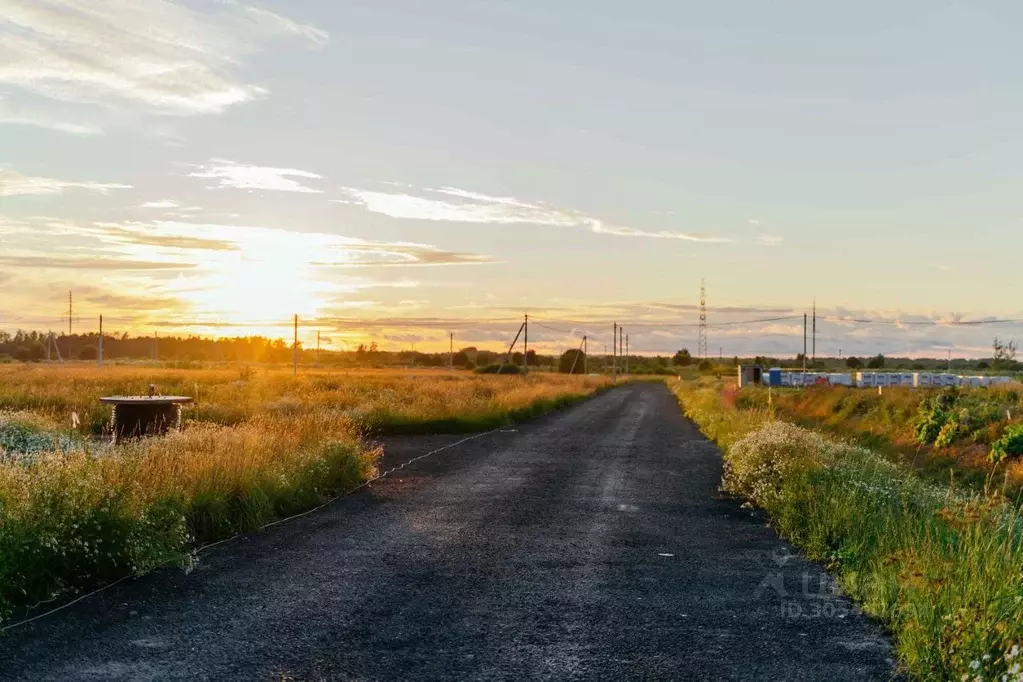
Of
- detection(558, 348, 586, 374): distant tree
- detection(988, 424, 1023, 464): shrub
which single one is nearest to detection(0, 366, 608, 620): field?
detection(988, 424, 1023, 464): shrub

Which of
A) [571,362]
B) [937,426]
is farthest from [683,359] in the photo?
[937,426]

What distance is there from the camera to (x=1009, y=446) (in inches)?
791

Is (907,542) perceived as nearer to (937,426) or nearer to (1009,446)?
(1009,446)

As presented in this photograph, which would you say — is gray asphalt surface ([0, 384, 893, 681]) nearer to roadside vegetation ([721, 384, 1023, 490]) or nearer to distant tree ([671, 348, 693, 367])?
roadside vegetation ([721, 384, 1023, 490])

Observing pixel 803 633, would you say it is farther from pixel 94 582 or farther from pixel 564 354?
pixel 564 354

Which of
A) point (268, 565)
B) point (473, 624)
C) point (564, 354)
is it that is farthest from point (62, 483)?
point (564, 354)

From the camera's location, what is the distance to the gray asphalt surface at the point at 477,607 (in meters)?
5.87

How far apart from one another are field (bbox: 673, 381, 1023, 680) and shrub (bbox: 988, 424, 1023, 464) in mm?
305

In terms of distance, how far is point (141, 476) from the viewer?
957cm

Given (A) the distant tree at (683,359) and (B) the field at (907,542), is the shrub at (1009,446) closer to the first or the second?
(B) the field at (907,542)

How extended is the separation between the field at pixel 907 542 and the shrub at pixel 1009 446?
30cm

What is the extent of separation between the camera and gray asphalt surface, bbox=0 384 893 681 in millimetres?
5867

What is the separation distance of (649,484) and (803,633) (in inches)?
325

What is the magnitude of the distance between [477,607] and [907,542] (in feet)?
13.6
